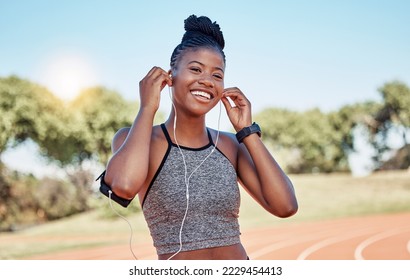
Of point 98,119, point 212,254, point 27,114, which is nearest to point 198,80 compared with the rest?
point 212,254

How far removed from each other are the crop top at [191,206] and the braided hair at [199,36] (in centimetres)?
44

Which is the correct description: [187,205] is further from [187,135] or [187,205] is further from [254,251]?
[254,251]

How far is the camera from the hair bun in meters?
2.29

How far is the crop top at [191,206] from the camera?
6.78ft

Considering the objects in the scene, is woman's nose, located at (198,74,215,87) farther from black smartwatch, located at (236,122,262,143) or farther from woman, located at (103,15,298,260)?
black smartwatch, located at (236,122,262,143)

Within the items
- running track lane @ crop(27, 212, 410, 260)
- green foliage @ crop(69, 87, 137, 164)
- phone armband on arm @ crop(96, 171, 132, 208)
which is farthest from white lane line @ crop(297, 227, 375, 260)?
green foliage @ crop(69, 87, 137, 164)

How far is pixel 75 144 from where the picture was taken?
31.3 meters

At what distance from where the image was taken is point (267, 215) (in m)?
24.0

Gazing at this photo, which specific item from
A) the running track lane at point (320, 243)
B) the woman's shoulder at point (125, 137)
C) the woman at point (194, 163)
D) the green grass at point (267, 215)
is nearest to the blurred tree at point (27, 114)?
the green grass at point (267, 215)

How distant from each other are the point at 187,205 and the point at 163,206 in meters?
0.11

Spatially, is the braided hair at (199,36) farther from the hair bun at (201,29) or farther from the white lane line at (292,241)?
the white lane line at (292,241)

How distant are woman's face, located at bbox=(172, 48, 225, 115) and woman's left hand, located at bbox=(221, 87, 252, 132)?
0.19 metres
